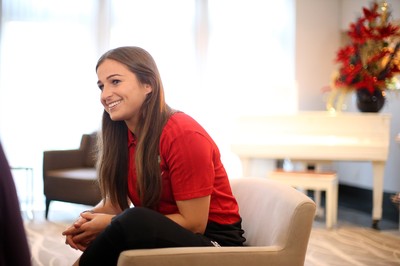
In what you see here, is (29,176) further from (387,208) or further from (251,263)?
(251,263)

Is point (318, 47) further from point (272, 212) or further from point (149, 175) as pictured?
point (149, 175)

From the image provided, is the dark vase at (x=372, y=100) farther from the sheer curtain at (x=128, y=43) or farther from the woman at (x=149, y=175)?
the woman at (x=149, y=175)

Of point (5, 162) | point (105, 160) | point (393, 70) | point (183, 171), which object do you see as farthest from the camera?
point (393, 70)

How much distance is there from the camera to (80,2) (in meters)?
6.13

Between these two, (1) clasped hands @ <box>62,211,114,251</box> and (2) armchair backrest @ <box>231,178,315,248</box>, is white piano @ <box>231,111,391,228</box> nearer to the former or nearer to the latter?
(2) armchair backrest @ <box>231,178,315,248</box>

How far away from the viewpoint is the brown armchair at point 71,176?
4.77m

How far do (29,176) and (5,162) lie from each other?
18.2 ft

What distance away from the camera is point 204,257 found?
1.51 m

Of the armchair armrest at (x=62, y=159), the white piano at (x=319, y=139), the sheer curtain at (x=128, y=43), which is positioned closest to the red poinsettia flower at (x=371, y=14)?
the white piano at (x=319, y=139)

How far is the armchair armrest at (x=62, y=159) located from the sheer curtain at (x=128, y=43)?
71 centimetres

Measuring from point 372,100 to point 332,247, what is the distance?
1.51m

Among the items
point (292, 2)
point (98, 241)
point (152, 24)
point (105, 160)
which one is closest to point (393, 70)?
point (292, 2)

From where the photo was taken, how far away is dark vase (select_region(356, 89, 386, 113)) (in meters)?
4.74

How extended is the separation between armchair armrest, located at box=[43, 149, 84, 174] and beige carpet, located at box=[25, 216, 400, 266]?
609mm
